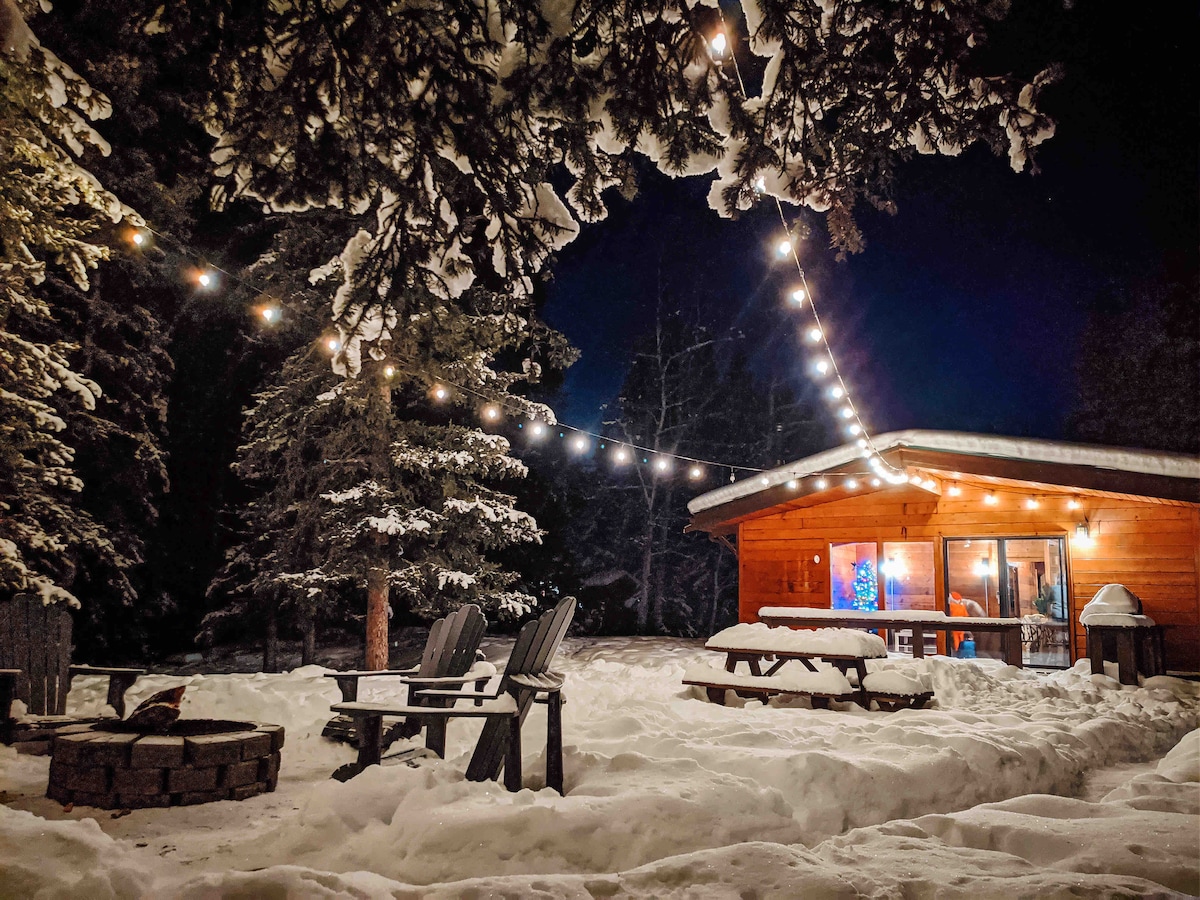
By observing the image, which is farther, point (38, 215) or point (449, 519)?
point (449, 519)

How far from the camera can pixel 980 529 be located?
13156 millimetres

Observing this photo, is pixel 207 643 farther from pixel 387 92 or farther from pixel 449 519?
pixel 387 92

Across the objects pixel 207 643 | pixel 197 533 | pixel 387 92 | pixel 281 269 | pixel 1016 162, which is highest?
pixel 281 269

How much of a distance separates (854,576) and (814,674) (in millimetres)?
9282

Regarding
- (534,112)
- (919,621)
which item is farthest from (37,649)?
(919,621)

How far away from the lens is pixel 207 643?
49.4 ft

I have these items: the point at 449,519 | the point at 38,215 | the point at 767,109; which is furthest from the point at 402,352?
the point at 767,109

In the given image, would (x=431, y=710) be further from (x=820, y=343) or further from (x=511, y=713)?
(x=820, y=343)

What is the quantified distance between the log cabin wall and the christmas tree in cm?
123

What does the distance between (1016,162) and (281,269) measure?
10080 mm

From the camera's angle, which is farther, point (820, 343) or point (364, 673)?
point (820, 343)

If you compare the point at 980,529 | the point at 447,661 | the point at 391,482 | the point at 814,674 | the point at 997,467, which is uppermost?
the point at 997,467

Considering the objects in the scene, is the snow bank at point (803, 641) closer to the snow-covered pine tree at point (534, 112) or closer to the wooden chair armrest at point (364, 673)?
the wooden chair armrest at point (364, 673)

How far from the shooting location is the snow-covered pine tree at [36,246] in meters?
4.60
